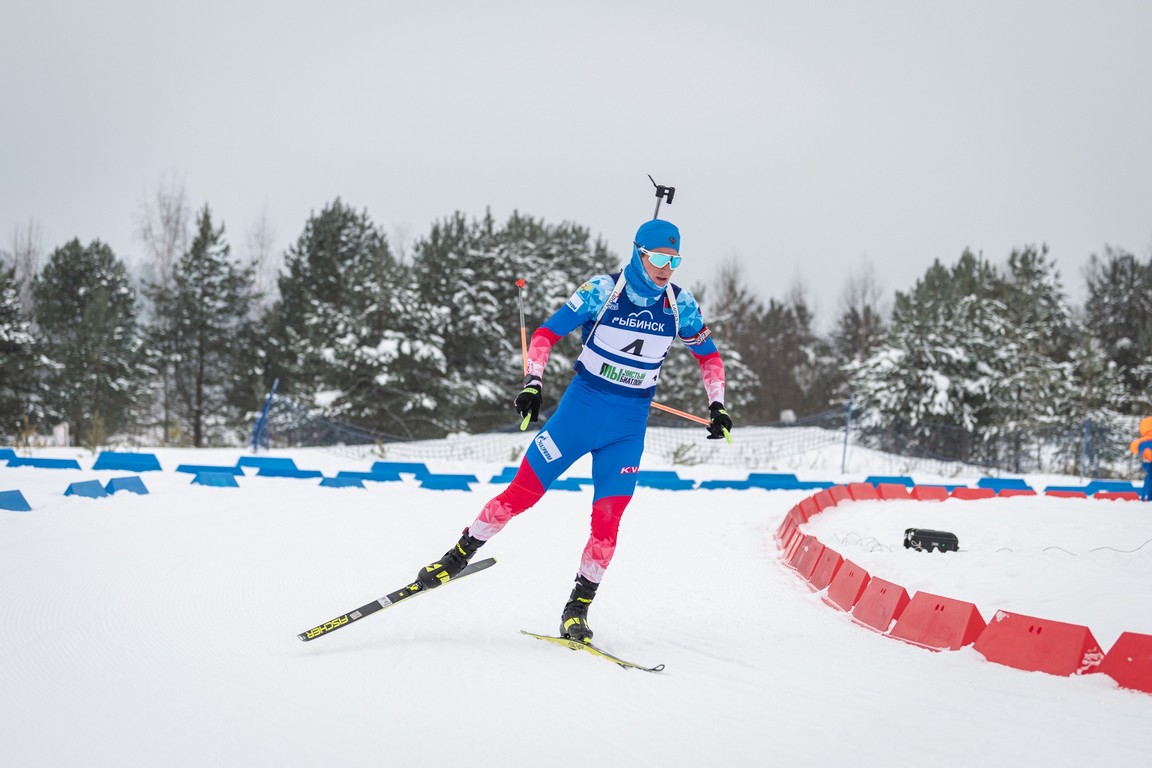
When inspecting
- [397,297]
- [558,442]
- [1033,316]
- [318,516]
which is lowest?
[318,516]

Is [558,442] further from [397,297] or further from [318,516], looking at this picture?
[397,297]

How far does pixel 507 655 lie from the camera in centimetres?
330

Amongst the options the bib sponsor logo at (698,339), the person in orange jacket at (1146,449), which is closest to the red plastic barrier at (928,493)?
the person in orange jacket at (1146,449)

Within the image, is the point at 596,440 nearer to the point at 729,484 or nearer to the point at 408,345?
the point at 729,484

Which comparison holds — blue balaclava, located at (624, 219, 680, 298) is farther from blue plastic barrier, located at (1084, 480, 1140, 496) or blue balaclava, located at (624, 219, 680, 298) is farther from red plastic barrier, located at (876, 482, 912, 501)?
blue plastic barrier, located at (1084, 480, 1140, 496)

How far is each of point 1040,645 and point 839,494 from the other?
6.68 meters

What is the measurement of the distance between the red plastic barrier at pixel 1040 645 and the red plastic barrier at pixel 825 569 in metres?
1.41

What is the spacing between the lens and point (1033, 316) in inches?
1278

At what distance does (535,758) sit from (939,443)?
2662 centimetres

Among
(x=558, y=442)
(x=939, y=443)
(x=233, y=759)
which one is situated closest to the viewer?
(x=233, y=759)

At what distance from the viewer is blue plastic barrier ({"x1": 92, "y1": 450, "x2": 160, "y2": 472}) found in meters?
9.60

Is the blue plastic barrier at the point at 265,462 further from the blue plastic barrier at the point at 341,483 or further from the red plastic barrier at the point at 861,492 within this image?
the red plastic barrier at the point at 861,492

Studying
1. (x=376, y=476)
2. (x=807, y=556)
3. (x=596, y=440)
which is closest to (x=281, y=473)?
(x=376, y=476)

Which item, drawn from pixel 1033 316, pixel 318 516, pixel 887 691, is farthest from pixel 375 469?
pixel 1033 316
